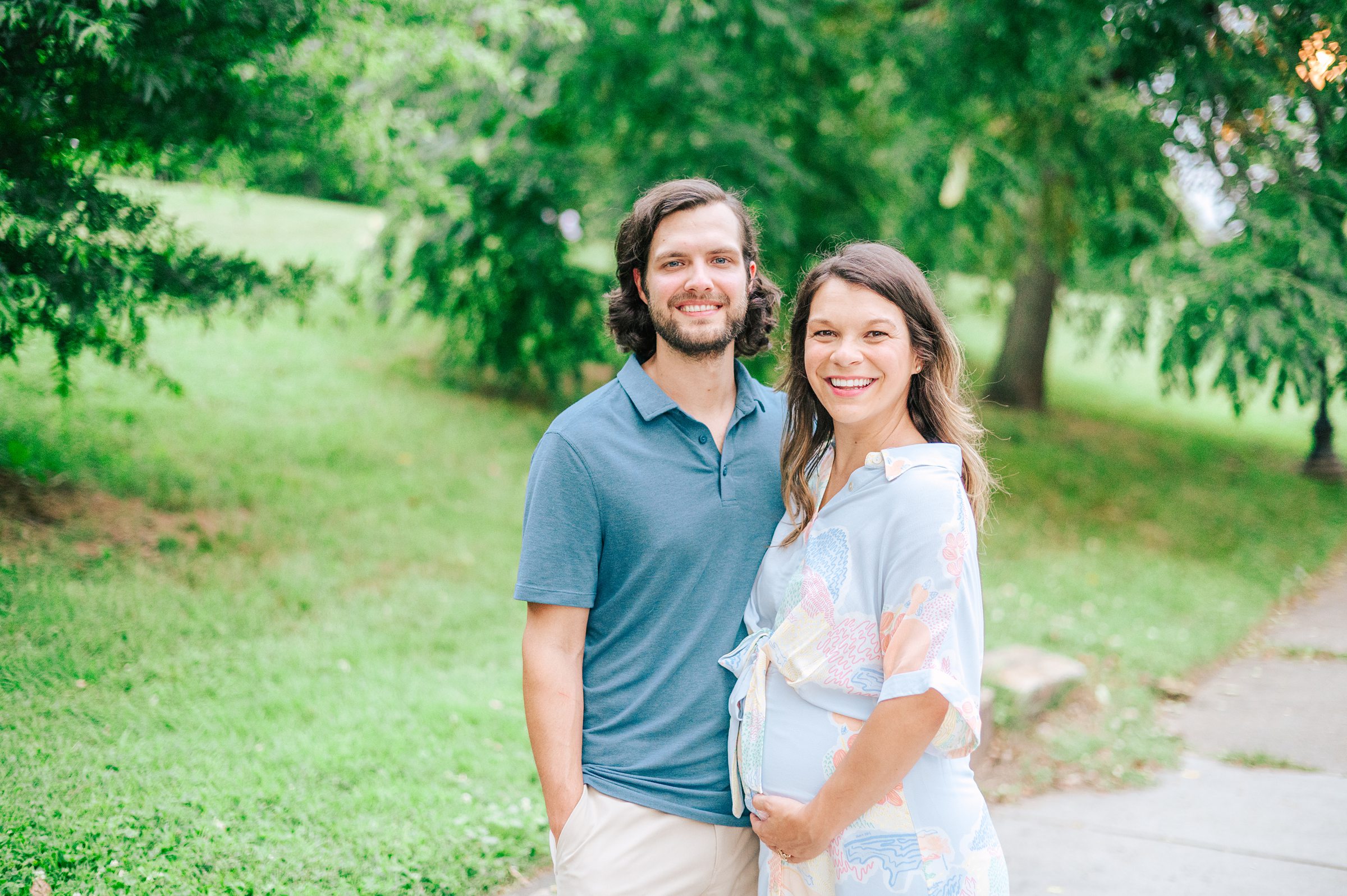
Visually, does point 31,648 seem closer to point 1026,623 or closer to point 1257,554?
point 1026,623

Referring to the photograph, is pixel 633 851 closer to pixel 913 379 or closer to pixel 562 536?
pixel 562 536

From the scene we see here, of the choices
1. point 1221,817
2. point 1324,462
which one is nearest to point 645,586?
point 1221,817

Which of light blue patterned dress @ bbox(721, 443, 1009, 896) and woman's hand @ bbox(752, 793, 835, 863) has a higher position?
light blue patterned dress @ bbox(721, 443, 1009, 896)

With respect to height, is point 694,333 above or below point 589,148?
below

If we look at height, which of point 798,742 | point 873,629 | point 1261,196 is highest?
point 1261,196

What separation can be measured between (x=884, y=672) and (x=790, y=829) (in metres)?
0.40

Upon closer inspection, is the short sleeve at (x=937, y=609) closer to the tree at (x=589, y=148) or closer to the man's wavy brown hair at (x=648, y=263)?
the man's wavy brown hair at (x=648, y=263)

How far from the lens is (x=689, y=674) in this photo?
2262 mm

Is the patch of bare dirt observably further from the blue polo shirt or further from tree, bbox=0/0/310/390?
the blue polo shirt

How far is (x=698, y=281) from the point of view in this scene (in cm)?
241

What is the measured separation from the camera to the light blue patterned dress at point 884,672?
1897 mm

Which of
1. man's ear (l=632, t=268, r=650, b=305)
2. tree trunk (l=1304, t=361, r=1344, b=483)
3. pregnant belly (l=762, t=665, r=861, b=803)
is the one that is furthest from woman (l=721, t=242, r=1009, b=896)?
tree trunk (l=1304, t=361, r=1344, b=483)

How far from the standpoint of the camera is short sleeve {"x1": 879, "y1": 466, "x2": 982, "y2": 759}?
1.87 meters

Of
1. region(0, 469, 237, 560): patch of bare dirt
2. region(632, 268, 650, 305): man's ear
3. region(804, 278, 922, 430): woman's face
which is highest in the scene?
region(632, 268, 650, 305): man's ear
